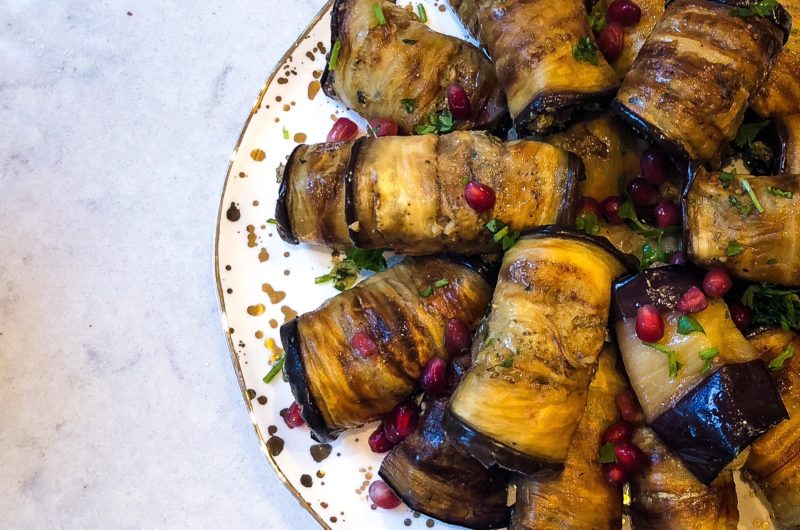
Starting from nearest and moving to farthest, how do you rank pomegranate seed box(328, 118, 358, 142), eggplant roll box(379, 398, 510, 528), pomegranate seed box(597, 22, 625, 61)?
eggplant roll box(379, 398, 510, 528) < pomegranate seed box(597, 22, 625, 61) < pomegranate seed box(328, 118, 358, 142)

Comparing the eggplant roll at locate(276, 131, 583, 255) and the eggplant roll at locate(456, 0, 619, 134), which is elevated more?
the eggplant roll at locate(456, 0, 619, 134)

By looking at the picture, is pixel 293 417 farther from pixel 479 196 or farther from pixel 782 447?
pixel 782 447

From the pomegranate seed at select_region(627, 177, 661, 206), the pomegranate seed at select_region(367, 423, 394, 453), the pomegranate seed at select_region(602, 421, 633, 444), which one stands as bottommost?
the pomegranate seed at select_region(367, 423, 394, 453)

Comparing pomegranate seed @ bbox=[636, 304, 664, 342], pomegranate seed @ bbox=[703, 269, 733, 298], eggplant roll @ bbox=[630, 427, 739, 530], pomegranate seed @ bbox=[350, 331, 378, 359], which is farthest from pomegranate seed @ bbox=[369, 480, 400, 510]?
pomegranate seed @ bbox=[703, 269, 733, 298]

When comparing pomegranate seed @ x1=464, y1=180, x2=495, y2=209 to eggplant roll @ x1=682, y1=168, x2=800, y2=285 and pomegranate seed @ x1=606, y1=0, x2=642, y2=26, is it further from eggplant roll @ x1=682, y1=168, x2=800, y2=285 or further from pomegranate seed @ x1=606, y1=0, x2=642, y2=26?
pomegranate seed @ x1=606, y1=0, x2=642, y2=26

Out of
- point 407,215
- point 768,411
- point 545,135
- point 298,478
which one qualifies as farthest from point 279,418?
point 768,411

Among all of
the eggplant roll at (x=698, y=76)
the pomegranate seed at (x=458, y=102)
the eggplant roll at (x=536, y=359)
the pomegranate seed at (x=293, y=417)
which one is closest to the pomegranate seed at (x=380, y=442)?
the pomegranate seed at (x=293, y=417)
